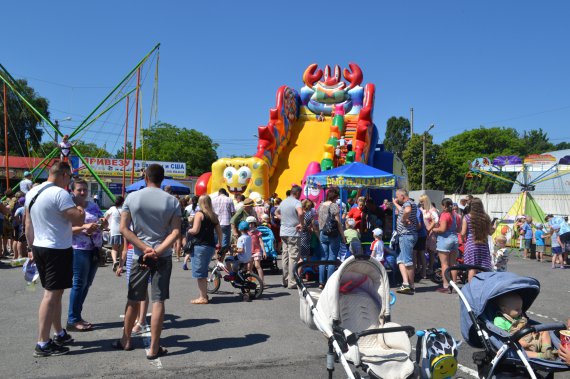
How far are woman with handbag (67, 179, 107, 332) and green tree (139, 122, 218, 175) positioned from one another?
168 feet

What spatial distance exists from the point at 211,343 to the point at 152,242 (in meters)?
1.38

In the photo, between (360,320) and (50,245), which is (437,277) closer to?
(360,320)

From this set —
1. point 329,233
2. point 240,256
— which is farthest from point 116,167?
point 329,233

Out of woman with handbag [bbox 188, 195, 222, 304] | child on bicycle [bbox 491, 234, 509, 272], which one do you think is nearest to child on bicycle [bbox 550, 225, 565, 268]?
child on bicycle [bbox 491, 234, 509, 272]

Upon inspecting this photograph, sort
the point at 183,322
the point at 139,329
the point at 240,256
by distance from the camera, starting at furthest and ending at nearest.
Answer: the point at 240,256
the point at 183,322
the point at 139,329

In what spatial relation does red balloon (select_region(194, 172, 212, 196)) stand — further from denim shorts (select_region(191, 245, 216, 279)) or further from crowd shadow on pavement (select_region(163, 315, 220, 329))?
crowd shadow on pavement (select_region(163, 315, 220, 329))

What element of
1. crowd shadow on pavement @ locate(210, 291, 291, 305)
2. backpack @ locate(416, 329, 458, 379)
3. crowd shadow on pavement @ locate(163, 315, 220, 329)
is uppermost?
backpack @ locate(416, 329, 458, 379)

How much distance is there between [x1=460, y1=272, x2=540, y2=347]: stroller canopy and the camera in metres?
3.69

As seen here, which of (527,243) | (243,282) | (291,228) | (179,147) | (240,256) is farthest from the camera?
(179,147)

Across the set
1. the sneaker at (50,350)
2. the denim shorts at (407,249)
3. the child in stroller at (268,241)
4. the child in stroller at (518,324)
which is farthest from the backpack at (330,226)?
the sneaker at (50,350)

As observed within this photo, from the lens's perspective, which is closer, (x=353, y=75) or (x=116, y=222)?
(x=116, y=222)

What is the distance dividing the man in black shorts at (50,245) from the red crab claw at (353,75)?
1726cm

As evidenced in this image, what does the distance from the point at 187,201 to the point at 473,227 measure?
8582 mm

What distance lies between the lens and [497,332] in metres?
3.62
